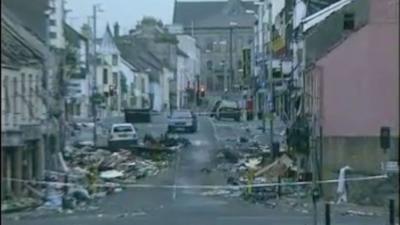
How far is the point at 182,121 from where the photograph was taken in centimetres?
1205

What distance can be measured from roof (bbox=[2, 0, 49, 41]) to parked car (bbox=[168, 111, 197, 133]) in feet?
22.4

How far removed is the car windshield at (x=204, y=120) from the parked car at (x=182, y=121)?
3 cm

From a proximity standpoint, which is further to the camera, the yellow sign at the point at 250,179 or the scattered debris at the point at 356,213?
the yellow sign at the point at 250,179

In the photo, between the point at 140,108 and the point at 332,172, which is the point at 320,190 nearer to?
the point at 332,172

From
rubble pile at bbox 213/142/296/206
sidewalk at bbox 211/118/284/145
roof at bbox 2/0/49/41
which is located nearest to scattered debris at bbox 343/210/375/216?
rubble pile at bbox 213/142/296/206

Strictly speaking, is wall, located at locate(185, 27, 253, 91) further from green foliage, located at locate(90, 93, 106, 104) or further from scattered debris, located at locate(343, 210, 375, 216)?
green foliage, located at locate(90, 93, 106, 104)

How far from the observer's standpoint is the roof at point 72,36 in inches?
239

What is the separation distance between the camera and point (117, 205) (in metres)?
10.8

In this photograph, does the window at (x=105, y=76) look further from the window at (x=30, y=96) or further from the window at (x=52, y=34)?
the window at (x=30, y=96)

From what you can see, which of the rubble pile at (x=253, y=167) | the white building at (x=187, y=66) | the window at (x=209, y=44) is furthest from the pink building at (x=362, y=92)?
the rubble pile at (x=253, y=167)

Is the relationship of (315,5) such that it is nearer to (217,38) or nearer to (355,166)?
(217,38)

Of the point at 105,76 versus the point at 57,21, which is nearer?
the point at 57,21

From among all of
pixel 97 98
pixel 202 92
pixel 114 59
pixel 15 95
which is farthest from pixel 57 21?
pixel 202 92

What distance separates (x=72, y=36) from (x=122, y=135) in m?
4.49
